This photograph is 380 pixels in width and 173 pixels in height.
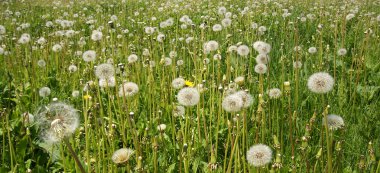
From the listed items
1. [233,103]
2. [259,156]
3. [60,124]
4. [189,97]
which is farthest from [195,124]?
[60,124]

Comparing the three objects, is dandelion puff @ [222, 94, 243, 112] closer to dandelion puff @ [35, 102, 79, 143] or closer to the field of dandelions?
the field of dandelions

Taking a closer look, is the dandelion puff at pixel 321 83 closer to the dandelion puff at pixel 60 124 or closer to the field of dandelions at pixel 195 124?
the field of dandelions at pixel 195 124

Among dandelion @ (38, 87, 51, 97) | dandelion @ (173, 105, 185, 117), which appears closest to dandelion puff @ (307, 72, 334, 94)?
dandelion @ (173, 105, 185, 117)

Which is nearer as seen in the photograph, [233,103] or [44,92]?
[233,103]

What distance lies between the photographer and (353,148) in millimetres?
1924

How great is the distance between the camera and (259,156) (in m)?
1.36

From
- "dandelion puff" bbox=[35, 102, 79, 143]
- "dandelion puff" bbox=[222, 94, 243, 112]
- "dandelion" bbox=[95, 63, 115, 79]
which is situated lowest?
"dandelion puff" bbox=[222, 94, 243, 112]

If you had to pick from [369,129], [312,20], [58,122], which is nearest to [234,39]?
[312,20]

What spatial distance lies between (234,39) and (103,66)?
269cm

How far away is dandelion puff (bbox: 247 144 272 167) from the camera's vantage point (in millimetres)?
1339

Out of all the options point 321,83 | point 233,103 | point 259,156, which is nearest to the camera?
point 259,156

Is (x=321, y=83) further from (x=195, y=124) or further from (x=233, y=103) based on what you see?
(x=195, y=124)

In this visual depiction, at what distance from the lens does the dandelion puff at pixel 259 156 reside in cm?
134

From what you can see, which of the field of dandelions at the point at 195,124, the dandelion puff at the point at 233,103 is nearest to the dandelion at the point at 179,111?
the field of dandelions at the point at 195,124
